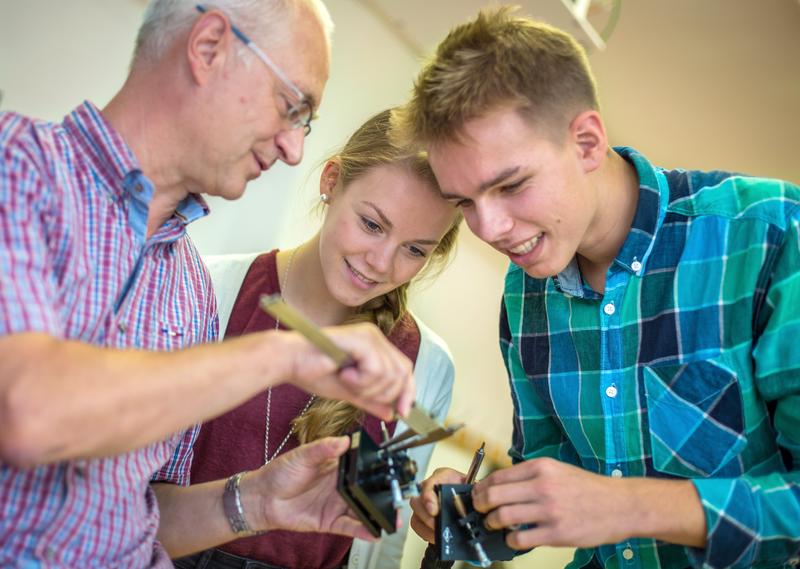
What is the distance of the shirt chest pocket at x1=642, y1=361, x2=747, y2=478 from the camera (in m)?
1.44

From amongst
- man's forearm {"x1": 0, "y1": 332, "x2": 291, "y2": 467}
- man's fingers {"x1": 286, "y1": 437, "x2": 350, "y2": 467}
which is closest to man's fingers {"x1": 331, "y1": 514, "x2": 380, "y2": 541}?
man's fingers {"x1": 286, "y1": 437, "x2": 350, "y2": 467}

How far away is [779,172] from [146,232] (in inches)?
135

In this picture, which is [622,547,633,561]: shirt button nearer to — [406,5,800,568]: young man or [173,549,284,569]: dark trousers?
[406,5,800,568]: young man

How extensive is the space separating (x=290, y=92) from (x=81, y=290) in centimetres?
49

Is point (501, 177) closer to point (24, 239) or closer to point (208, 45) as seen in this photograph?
point (208, 45)

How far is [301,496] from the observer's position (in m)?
1.43

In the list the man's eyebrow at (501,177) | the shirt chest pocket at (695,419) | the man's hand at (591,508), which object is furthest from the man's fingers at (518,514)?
the man's eyebrow at (501,177)

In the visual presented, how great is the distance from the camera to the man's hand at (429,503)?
1.42 metres

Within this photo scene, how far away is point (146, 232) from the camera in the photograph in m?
1.30

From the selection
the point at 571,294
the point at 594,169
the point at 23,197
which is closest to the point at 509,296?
the point at 571,294

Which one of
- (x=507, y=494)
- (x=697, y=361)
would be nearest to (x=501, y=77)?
(x=697, y=361)

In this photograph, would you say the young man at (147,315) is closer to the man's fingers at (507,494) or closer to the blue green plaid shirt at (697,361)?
the man's fingers at (507,494)

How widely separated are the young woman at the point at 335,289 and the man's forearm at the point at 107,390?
0.82 metres

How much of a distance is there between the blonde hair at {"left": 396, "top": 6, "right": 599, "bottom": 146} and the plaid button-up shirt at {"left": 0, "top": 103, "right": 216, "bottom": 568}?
22.9 inches
